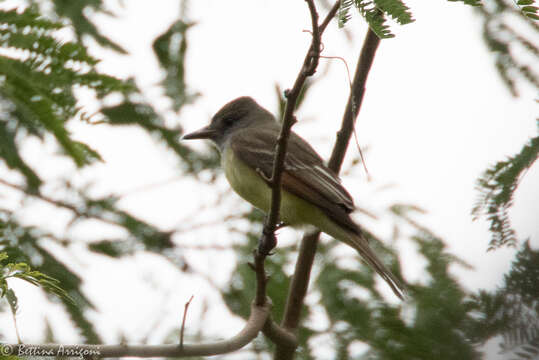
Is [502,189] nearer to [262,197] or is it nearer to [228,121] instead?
[262,197]

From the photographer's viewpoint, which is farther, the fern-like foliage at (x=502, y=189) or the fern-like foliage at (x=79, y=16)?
the fern-like foliage at (x=79, y=16)

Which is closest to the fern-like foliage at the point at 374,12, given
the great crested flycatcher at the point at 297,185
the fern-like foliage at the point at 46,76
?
the fern-like foliage at the point at 46,76

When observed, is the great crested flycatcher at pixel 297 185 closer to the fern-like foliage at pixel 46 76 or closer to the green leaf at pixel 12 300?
the fern-like foliage at pixel 46 76

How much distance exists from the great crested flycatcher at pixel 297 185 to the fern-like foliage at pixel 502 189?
1.04m

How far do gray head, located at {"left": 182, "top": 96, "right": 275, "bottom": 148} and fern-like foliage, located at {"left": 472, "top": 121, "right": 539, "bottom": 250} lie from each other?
3089 millimetres

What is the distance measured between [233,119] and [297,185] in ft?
5.48

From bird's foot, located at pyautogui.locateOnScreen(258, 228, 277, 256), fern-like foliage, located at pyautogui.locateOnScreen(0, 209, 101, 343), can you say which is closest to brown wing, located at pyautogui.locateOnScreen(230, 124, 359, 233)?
bird's foot, located at pyautogui.locateOnScreen(258, 228, 277, 256)

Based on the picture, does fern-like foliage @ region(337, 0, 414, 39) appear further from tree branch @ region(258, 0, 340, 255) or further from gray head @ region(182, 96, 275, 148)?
gray head @ region(182, 96, 275, 148)

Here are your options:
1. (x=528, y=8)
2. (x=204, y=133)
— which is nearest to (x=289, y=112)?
Result: (x=528, y=8)

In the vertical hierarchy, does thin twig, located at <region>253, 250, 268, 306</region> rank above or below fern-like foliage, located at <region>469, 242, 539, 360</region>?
below

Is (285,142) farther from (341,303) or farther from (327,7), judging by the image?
(327,7)

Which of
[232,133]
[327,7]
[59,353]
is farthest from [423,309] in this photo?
[232,133]

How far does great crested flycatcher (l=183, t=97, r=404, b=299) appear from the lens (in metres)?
4.52

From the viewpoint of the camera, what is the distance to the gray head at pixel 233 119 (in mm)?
5934
